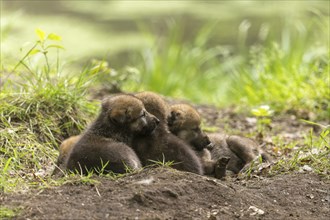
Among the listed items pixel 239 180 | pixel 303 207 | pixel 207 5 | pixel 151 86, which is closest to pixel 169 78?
pixel 151 86

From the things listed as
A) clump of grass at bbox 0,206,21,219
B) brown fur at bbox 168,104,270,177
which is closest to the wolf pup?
brown fur at bbox 168,104,270,177

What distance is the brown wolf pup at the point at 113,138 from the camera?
4.93m

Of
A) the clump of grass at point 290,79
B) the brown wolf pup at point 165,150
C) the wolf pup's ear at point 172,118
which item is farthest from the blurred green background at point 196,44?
the brown wolf pup at point 165,150

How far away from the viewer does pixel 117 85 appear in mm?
8469

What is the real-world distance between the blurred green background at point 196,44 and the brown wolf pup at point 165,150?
5.34 feet

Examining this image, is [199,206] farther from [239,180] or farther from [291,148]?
[291,148]

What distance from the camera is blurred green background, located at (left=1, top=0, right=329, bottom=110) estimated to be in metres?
8.53

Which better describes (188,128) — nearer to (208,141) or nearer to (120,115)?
(208,141)

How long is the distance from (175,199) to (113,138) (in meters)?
1.01

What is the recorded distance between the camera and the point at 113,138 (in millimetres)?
5258

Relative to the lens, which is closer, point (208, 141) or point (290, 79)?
point (208, 141)

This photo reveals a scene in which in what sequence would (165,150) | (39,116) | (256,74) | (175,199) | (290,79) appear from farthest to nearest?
(256,74) → (290,79) → (39,116) → (165,150) → (175,199)

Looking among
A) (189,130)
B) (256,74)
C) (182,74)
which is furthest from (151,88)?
(189,130)

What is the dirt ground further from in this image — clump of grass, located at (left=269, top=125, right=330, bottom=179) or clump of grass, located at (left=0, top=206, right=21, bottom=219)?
clump of grass, located at (left=269, top=125, right=330, bottom=179)
